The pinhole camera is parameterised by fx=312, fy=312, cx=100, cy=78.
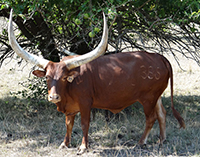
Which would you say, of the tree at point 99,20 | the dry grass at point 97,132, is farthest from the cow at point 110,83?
the tree at point 99,20

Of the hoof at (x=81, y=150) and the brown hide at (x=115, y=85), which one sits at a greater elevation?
the brown hide at (x=115, y=85)

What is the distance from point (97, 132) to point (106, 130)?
6.4 inches

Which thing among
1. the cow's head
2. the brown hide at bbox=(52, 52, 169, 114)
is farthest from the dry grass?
the cow's head

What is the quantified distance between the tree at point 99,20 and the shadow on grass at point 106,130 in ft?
4.10

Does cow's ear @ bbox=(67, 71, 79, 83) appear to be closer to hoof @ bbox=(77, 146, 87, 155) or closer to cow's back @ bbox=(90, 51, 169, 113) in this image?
cow's back @ bbox=(90, 51, 169, 113)

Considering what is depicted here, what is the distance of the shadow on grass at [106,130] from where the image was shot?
4.73m

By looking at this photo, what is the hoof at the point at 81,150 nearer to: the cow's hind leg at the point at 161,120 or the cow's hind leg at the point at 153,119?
the cow's hind leg at the point at 153,119

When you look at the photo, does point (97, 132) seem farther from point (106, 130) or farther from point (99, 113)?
point (99, 113)

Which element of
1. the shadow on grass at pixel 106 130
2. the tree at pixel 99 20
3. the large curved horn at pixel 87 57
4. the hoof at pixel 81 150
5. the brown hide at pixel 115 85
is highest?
the tree at pixel 99 20

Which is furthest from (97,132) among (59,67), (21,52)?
(21,52)

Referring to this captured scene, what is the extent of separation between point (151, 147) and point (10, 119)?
2943 millimetres

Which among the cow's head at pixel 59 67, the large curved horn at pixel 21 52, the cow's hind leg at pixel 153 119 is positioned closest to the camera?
the large curved horn at pixel 21 52

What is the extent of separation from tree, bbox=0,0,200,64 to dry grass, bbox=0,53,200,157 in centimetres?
127

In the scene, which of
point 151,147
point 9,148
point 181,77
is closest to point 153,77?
point 151,147
